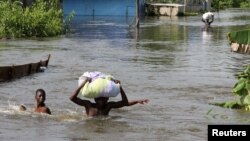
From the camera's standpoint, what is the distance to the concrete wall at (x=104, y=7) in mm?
56312

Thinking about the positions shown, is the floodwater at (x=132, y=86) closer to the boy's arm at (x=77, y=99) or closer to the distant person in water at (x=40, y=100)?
the distant person in water at (x=40, y=100)

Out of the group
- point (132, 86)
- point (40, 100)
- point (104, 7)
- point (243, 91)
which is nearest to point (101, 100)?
point (40, 100)

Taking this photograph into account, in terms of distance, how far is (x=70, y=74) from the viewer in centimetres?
1820

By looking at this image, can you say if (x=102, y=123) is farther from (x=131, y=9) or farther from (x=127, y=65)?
(x=131, y=9)

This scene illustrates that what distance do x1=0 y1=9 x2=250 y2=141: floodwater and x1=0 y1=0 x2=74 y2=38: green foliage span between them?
975 mm

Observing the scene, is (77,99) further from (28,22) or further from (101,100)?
(28,22)

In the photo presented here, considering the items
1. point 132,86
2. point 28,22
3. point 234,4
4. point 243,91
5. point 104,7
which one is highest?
point 243,91

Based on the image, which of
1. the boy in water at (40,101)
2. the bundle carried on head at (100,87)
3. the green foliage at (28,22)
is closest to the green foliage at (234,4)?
the green foliage at (28,22)

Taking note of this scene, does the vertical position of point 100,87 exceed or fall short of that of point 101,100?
it exceeds it

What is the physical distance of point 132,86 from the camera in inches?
628

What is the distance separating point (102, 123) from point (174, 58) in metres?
12.2

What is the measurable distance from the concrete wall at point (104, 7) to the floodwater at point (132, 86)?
2455cm

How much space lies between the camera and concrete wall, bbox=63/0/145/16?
56312 millimetres

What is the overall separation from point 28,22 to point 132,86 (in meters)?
15.4
